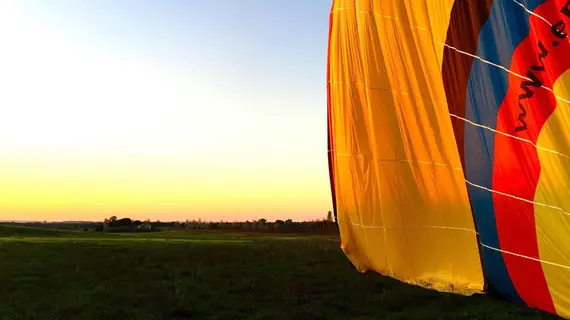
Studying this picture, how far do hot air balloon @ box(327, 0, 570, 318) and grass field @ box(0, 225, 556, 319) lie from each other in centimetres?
309

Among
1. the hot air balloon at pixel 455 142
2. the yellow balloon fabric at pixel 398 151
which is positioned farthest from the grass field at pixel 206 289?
the hot air balloon at pixel 455 142

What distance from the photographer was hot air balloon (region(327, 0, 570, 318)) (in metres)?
4.61

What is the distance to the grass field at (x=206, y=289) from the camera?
9.67 metres

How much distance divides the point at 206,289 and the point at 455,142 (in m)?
8.04

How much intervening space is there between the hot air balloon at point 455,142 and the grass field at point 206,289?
10.1 feet

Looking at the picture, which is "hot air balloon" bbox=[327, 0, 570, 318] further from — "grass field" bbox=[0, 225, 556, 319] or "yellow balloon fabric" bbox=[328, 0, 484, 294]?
"grass field" bbox=[0, 225, 556, 319]

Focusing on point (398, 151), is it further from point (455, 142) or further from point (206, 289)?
point (206, 289)

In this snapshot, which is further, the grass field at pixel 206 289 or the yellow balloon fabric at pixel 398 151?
the grass field at pixel 206 289

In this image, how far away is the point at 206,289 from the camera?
1190cm

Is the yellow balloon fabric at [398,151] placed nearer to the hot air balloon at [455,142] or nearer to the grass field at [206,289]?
the hot air balloon at [455,142]

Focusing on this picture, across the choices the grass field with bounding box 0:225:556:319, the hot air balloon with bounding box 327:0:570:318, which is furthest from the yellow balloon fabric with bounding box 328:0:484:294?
the grass field with bounding box 0:225:556:319

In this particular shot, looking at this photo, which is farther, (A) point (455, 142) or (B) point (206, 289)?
(B) point (206, 289)

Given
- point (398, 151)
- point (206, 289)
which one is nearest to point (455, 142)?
point (398, 151)

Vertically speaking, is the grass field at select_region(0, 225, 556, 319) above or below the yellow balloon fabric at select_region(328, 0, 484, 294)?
below
